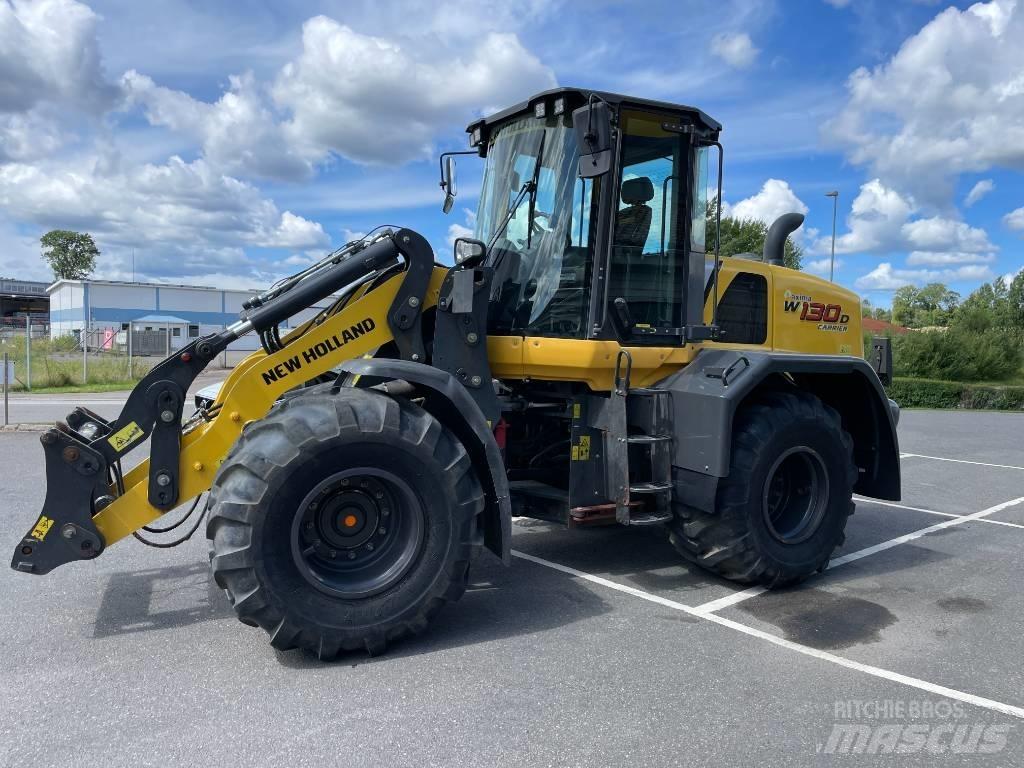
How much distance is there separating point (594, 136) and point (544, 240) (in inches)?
31.2

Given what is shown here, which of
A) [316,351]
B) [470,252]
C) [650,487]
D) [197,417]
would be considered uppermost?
[470,252]

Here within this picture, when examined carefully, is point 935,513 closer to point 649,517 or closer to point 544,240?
point 649,517

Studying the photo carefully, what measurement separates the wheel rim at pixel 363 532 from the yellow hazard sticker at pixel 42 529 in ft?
4.24

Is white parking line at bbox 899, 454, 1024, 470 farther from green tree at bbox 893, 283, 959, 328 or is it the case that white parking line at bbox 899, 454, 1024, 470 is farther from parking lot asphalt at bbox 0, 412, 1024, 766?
green tree at bbox 893, 283, 959, 328

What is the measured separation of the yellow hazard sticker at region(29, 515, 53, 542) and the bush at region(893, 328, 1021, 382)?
97.1 ft

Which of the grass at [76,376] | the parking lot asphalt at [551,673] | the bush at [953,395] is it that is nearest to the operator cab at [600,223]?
the parking lot asphalt at [551,673]

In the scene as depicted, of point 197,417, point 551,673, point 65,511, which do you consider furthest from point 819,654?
point 65,511

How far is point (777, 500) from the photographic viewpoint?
5566mm

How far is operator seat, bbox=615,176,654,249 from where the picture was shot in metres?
4.96

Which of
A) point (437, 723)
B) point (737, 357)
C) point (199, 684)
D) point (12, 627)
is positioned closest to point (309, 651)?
point (199, 684)

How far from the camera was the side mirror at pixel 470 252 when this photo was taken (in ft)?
15.2

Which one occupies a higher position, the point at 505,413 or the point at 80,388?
the point at 505,413

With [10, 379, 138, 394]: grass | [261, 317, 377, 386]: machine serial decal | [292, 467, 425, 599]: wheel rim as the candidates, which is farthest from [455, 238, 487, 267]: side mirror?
[10, 379, 138, 394]: grass
